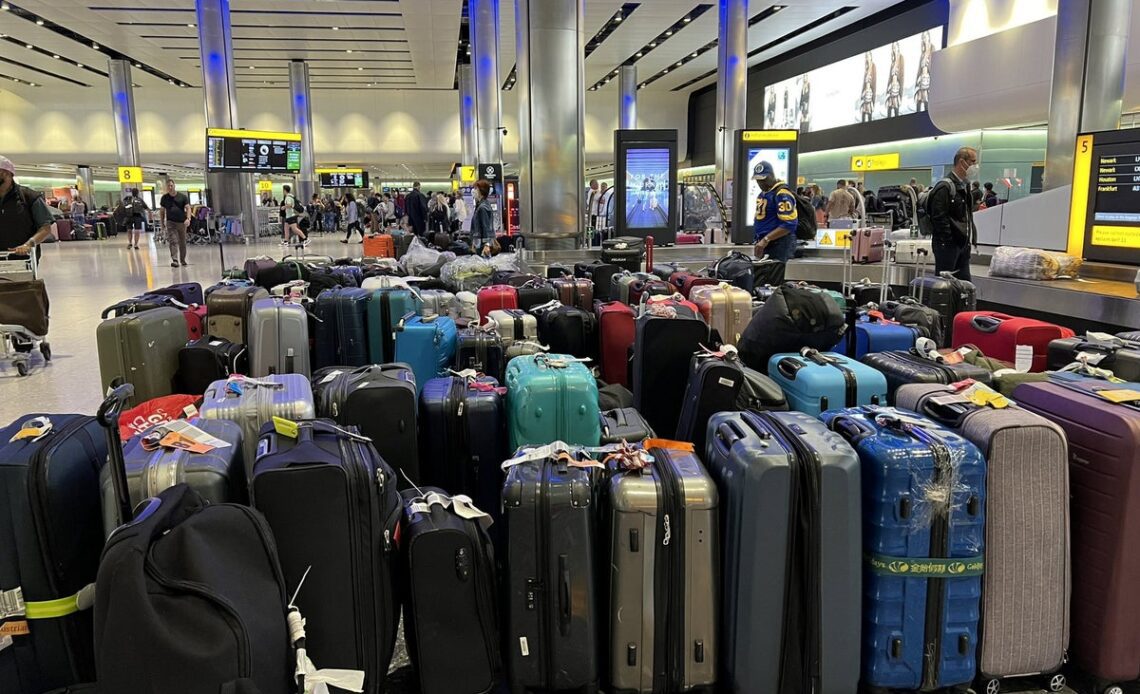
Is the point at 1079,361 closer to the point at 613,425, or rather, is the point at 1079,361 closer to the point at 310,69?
the point at 613,425

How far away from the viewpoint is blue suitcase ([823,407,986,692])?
6.46 ft

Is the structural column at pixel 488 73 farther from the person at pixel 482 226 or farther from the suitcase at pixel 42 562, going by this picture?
the suitcase at pixel 42 562

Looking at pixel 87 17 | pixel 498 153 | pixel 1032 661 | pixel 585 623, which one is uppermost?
pixel 87 17

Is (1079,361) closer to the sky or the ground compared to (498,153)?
closer to the ground

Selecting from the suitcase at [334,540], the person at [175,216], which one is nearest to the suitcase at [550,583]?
the suitcase at [334,540]

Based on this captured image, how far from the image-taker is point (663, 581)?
79.2 inches

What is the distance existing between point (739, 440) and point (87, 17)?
896 inches

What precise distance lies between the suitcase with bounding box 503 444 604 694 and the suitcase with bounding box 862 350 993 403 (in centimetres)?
154

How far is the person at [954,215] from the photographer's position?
634cm

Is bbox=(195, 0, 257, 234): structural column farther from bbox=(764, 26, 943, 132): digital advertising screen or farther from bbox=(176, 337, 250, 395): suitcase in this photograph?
bbox=(764, 26, 943, 132): digital advertising screen

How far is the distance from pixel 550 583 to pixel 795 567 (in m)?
0.65

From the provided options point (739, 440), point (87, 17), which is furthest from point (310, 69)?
point (739, 440)

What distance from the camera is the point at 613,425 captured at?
296cm

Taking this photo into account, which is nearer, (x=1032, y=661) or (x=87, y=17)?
(x=1032, y=661)
